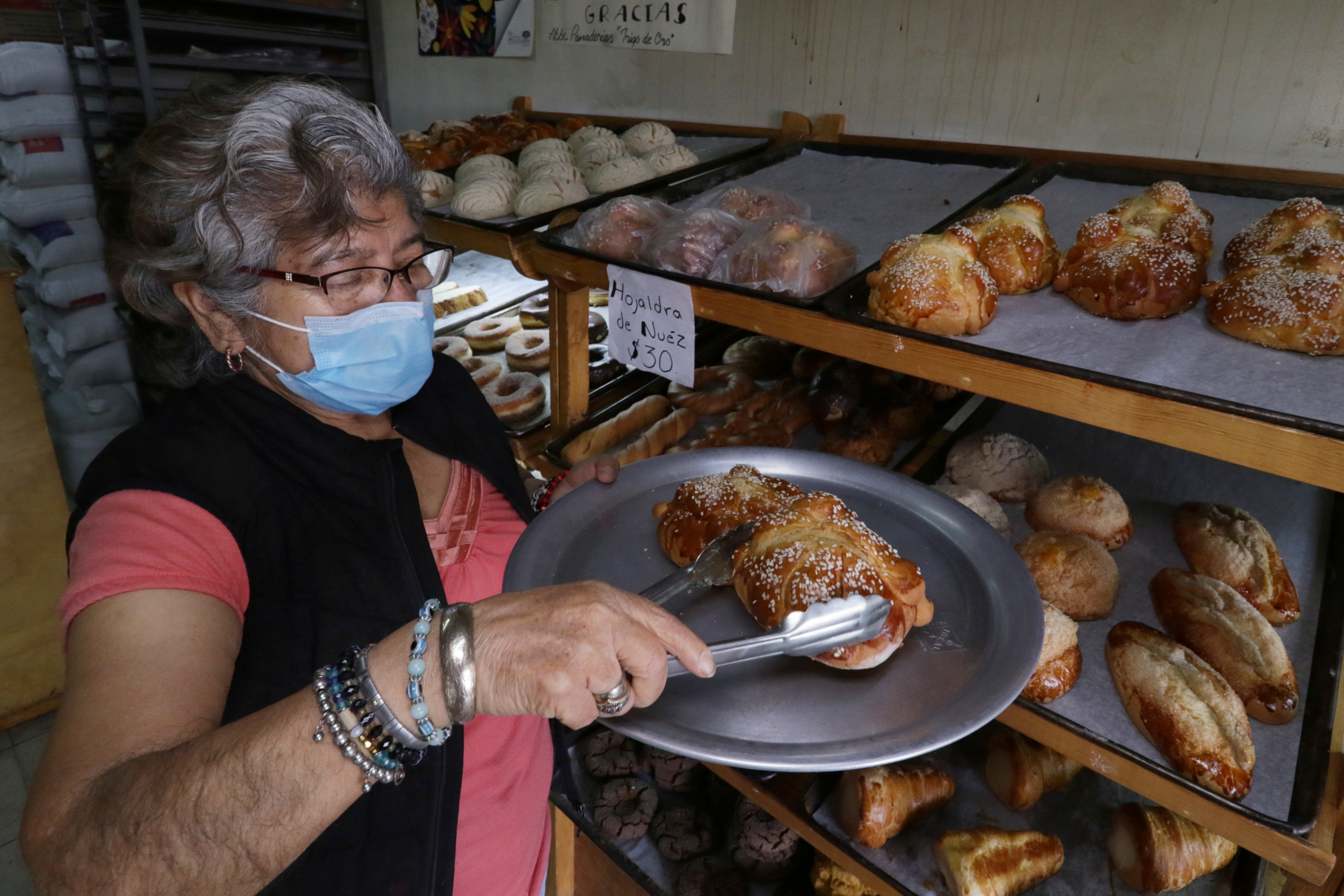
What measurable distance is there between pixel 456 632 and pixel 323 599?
52cm

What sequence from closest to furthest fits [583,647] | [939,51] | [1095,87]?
[583,647], [1095,87], [939,51]

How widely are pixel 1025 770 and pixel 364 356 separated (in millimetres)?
1559

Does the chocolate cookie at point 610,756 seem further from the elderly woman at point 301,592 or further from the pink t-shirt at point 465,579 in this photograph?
the elderly woman at point 301,592

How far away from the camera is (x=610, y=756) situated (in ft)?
7.73

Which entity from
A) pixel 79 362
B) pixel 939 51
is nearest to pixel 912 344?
pixel 939 51

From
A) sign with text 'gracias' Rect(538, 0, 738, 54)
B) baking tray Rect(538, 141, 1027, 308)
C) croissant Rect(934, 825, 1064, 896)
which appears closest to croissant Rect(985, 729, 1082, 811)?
croissant Rect(934, 825, 1064, 896)

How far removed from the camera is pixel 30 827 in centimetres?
94

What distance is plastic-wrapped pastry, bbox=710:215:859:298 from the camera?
61.6 inches

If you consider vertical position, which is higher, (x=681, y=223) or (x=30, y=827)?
(x=681, y=223)

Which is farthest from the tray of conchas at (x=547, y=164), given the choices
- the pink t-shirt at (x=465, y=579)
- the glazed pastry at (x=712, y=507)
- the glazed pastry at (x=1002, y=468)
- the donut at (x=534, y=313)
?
the glazed pastry at (x=1002, y=468)

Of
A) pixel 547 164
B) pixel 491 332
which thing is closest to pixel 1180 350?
pixel 547 164

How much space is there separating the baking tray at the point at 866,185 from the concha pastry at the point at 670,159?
220 millimetres

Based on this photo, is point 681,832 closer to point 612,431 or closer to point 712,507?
point 612,431

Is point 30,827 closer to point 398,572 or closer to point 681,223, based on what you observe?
point 398,572
